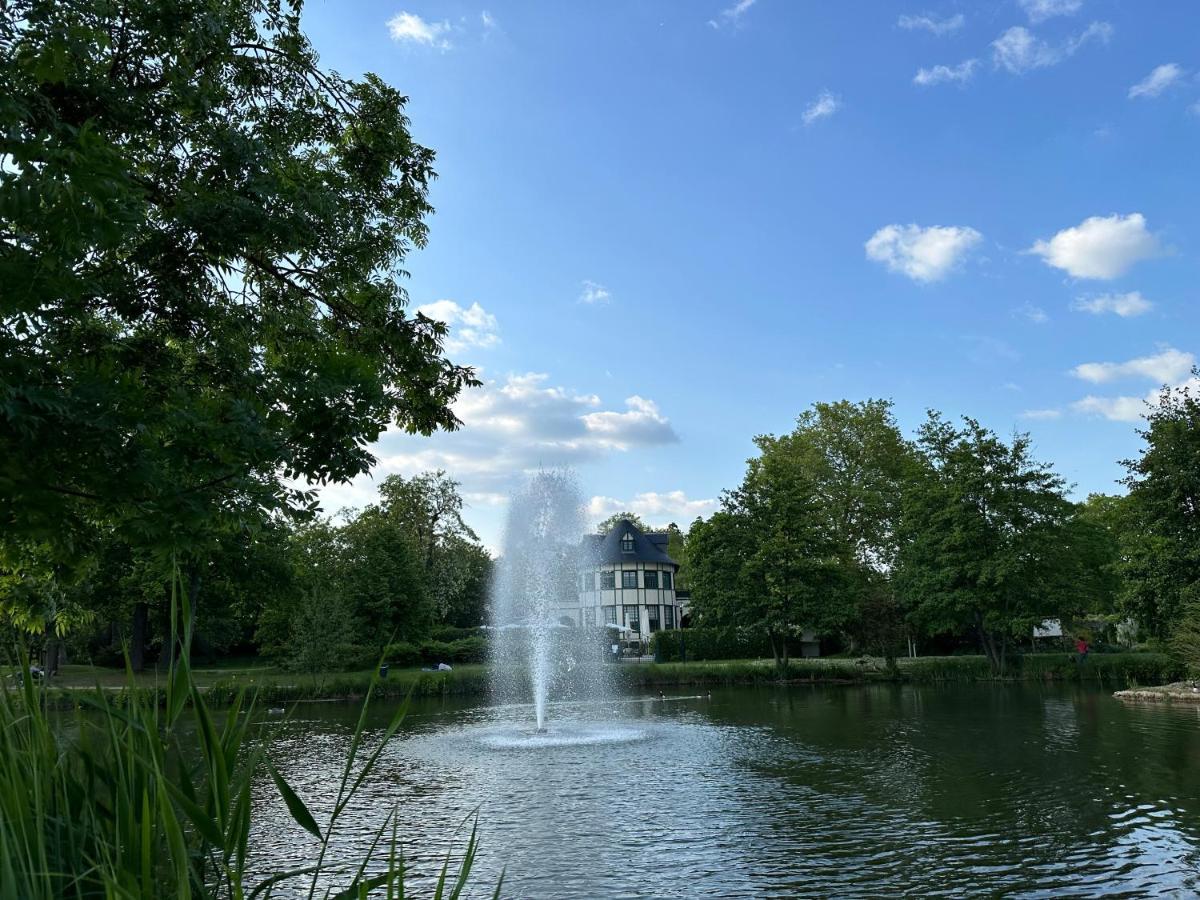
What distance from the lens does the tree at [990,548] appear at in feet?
132

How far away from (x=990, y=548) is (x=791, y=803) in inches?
1226

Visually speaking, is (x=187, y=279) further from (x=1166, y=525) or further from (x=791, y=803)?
(x=1166, y=525)

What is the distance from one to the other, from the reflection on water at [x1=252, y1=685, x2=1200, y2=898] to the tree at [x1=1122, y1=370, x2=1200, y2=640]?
6.32 meters

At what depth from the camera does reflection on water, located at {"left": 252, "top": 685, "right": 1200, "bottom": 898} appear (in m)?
10.4

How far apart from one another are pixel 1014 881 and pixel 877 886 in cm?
156

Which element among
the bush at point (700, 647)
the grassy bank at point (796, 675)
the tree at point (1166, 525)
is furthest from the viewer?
the bush at point (700, 647)

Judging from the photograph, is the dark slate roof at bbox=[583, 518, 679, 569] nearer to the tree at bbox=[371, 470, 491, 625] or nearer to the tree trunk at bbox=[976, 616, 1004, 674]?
the tree at bbox=[371, 470, 491, 625]

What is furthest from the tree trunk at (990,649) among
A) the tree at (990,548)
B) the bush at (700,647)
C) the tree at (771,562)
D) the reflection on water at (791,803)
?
the reflection on water at (791,803)

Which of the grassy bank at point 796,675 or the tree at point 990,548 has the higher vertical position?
the tree at point 990,548

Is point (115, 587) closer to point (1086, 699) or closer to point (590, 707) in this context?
point (590, 707)

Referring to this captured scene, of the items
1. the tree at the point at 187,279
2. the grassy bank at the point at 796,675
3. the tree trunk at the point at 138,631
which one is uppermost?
the tree at the point at 187,279

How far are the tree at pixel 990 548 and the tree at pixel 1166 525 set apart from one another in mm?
7336

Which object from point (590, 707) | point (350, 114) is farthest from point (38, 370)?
point (590, 707)

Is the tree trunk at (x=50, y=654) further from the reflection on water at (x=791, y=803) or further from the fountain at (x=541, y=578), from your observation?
the fountain at (x=541, y=578)
